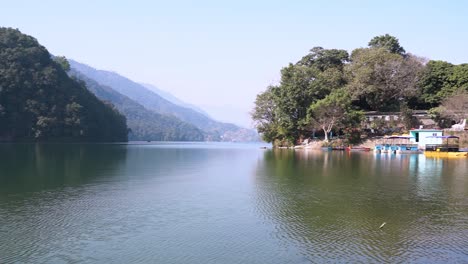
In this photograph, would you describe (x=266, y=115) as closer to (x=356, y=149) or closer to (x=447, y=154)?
(x=356, y=149)

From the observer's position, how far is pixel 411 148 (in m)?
60.6

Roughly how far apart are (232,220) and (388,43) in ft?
266

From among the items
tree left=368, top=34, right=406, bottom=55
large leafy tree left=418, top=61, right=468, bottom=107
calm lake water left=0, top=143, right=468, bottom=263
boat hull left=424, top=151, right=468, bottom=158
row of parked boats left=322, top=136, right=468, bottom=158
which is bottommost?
calm lake water left=0, top=143, right=468, bottom=263

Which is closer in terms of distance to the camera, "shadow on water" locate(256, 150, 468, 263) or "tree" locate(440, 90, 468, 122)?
"shadow on water" locate(256, 150, 468, 263)

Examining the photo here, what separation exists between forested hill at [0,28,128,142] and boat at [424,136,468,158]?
80.4 m

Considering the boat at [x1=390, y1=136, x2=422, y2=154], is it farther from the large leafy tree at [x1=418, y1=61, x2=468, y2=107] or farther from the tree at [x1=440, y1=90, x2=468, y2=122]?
the large leafy tree at [x1=418, y1=61, x2=468, y2=107]

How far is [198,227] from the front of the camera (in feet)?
50.8

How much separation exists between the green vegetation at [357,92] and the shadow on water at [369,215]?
3978cm

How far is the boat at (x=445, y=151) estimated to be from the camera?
174 ft

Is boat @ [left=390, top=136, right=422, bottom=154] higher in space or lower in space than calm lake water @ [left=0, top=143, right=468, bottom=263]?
higher

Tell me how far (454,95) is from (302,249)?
64226mm

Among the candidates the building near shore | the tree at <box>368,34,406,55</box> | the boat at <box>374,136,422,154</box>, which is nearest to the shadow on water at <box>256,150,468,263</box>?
the boat at <box>374,136,422,154</box>

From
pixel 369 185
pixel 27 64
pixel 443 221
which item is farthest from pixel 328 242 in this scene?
pixel 27 64

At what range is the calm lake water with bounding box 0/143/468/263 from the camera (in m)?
12.4
